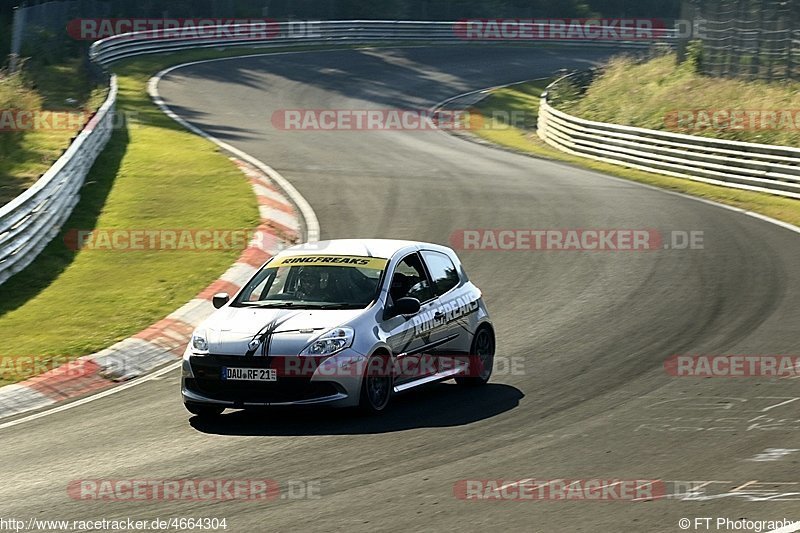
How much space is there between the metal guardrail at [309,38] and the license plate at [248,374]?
31279 millimetres

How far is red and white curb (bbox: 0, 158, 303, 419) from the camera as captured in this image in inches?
470

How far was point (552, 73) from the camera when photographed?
5144cm

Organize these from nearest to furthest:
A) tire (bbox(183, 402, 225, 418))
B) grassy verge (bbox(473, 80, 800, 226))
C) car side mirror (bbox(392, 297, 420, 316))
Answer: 1. tire (bbox(183, 402, 225, 418))
2. car side mirror (bbox(392, 297, 420, 316))
3. grassy verge (bbox(473, 80, 800, 226))

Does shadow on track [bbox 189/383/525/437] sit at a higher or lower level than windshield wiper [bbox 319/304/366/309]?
lower

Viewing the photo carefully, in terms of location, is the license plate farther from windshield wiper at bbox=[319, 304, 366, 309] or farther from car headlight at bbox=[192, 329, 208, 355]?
windshield wiper at bbox=[319, 304, 366, 309]

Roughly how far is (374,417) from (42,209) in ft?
31.9

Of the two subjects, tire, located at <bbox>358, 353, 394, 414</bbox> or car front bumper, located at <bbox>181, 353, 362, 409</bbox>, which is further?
tire, located at <bbox>358, 353, 394, 414</bbox>

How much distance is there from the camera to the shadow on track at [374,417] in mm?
10016

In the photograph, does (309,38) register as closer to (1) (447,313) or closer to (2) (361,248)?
(2) (361,248)

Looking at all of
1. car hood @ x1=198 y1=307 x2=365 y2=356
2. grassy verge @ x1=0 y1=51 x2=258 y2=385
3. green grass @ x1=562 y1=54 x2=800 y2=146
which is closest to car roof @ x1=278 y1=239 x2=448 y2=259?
car hood @ x1=198 y1=307 x2=365 y2=356

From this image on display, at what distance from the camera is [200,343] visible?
1046 centimetres

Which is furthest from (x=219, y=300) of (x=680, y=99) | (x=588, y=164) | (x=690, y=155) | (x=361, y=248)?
(x=680, y=99)

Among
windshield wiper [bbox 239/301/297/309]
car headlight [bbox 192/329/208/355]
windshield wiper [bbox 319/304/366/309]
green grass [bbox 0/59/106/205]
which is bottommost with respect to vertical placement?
green grass [bbox 0/59/106/205]

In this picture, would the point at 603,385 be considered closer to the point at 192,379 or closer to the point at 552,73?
the point at 192,379
